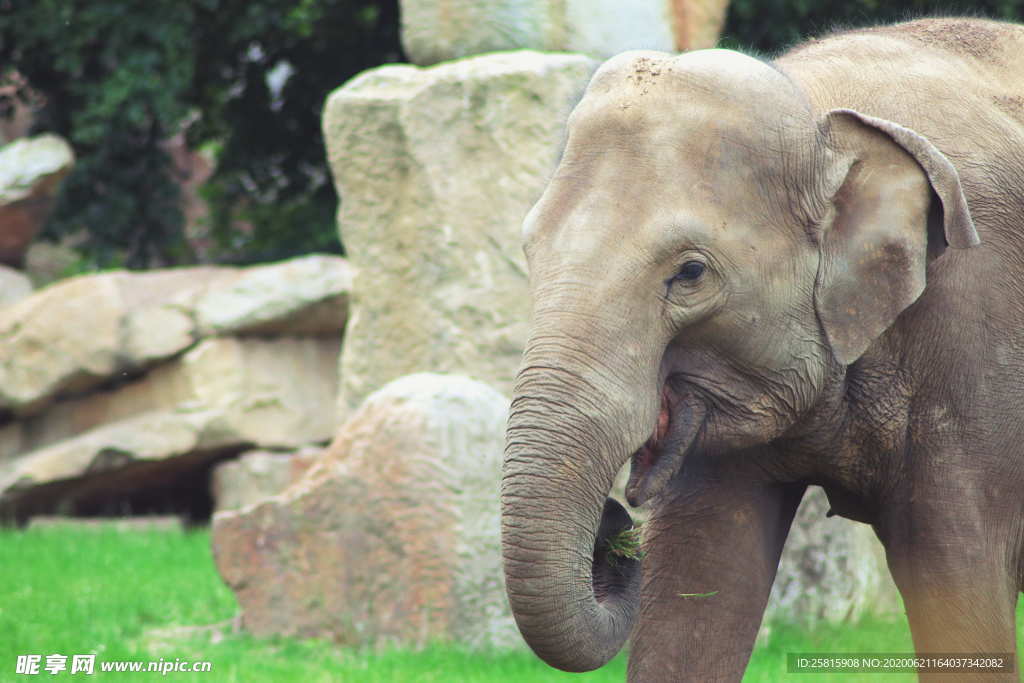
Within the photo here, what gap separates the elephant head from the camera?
3.34 m

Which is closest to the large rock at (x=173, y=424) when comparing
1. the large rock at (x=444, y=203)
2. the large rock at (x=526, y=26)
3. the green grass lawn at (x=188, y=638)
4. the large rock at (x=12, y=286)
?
the large rock at (x=12, y=286)

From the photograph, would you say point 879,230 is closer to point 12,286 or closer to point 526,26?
point 526,26

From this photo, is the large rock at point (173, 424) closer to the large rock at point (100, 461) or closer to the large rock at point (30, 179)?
the large rock at point (100, 461)

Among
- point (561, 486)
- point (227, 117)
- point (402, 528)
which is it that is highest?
point (561, 486)

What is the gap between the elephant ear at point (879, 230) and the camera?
3.62 metres

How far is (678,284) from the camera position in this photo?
3490 mm

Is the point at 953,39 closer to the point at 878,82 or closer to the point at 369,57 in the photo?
the point at 878,82

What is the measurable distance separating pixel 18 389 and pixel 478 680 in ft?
21.8

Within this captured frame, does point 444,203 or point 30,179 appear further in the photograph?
point 30,179

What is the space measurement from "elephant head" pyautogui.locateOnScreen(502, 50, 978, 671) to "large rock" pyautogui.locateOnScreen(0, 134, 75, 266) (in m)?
9.78

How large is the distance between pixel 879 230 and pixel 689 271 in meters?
0.51

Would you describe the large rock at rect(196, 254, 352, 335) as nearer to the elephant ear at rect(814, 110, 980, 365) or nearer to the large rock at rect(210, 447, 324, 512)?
the large rock at rect(210, 447, 324, 512)

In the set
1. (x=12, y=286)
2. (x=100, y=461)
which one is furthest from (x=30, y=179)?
(x=100, y=461)

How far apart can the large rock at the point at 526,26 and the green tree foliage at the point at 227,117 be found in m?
4.60
